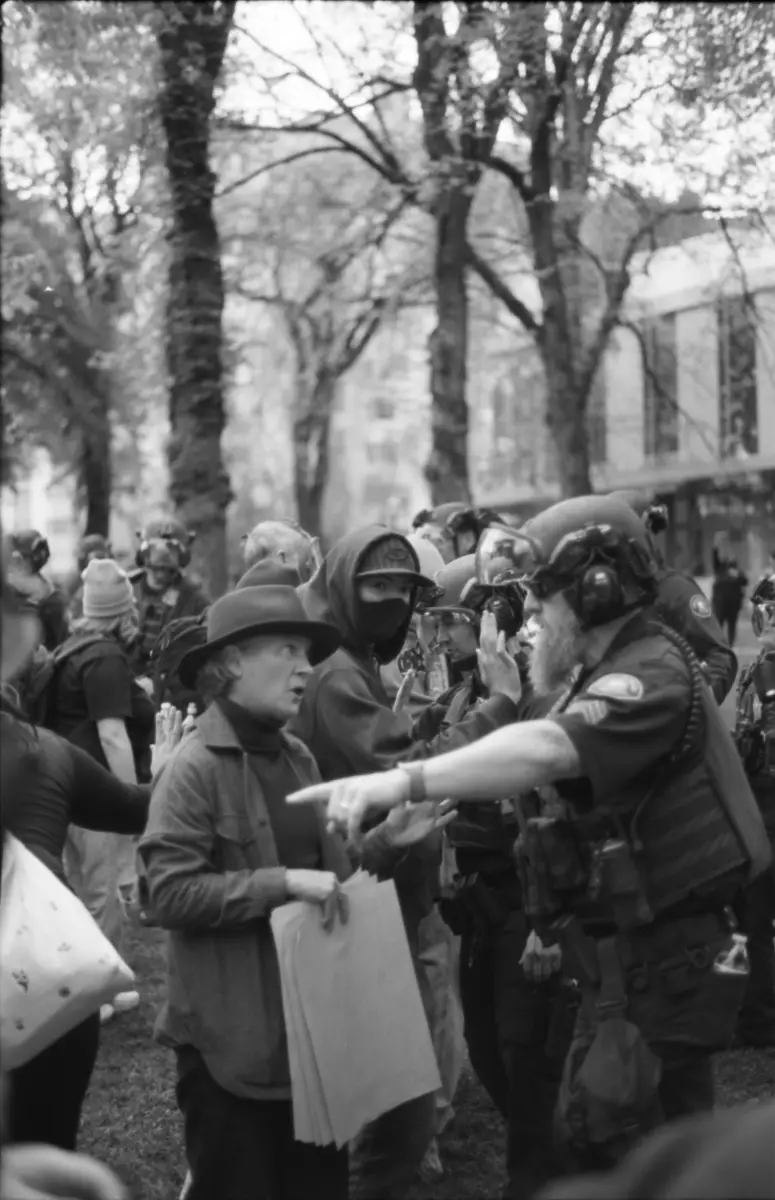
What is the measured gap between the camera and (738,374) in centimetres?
2675

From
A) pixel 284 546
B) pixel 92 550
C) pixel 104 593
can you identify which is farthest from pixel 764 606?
pixel 92 550

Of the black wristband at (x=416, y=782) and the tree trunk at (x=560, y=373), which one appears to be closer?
the black wristband at (x=416, y=782)

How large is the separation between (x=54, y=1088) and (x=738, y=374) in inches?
918

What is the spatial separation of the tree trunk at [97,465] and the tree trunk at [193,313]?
16.6 meters

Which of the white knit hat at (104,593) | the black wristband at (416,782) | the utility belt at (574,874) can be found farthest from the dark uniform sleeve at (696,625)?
the black wristband at (416,782)

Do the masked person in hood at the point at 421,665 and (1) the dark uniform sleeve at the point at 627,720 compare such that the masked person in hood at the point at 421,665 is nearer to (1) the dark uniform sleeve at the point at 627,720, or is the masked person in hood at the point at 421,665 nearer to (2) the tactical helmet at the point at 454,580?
(2) the tactical helmet at the point at 454,580

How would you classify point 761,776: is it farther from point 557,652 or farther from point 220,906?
point 220,906

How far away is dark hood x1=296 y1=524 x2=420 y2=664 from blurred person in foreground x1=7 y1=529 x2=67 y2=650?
3977 mm

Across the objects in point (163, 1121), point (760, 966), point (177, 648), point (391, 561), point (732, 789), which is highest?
point (391, 561)

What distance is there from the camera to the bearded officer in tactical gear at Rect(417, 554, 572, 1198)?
5.36 metres

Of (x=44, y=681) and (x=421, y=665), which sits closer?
(x=421, y=665)

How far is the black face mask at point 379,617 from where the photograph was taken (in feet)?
17.7

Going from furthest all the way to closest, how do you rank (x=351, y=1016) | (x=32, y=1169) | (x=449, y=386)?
(x=449, y=386)
(x=351, y=1016)
(x=32, y=1169)

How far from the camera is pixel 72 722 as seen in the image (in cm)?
842
